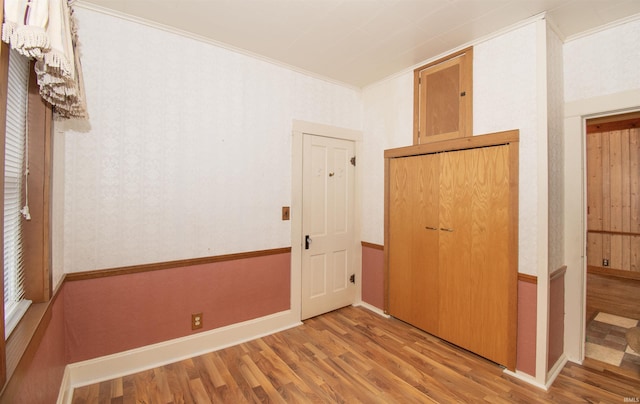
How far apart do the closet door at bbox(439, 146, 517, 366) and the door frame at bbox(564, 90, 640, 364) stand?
1.89 ft

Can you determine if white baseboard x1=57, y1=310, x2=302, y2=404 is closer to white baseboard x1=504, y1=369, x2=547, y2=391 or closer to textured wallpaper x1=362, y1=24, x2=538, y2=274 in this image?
white baseboard x1=504, y1=369, x2=547, y2=391

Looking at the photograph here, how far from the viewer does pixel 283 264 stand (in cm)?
290

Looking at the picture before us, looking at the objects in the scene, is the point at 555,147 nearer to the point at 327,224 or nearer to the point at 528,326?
the point at 528,326

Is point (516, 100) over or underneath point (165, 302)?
over

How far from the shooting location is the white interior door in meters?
3.08

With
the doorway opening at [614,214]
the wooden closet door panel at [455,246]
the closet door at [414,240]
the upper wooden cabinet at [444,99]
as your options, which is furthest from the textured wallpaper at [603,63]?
the doorway opening at [614,214]

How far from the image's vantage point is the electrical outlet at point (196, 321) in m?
2.41

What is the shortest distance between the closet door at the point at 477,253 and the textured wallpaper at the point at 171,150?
1.57 m

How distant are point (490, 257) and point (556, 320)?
0.68 metres

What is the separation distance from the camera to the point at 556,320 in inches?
88.5

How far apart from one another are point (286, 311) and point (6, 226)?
2200mm

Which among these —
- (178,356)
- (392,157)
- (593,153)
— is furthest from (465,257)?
(593,153)

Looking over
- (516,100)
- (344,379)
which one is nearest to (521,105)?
(516,100)

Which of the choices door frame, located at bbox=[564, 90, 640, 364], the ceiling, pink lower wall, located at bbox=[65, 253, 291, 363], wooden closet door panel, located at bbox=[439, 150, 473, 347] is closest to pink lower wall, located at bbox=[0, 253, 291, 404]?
pink lower wall, located at bbox=[65, 253, 291, 363]
